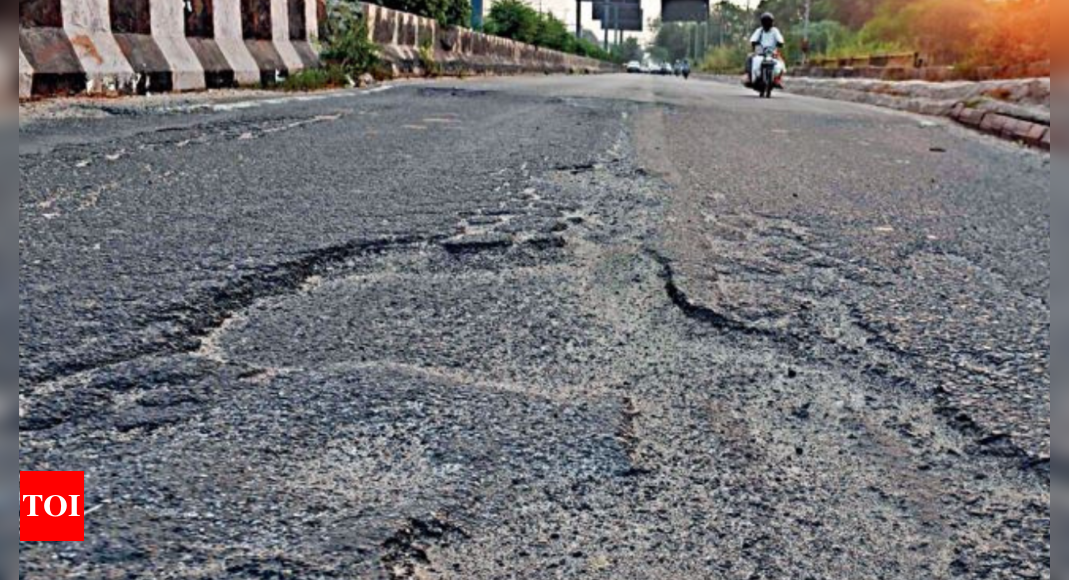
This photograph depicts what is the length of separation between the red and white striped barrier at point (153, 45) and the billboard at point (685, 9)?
46122 mm

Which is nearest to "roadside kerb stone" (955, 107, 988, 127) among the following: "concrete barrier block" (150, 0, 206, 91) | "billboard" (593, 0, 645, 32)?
"concrete barrier block" (150, 0, 206, 91)

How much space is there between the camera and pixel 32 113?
4555 millimetres

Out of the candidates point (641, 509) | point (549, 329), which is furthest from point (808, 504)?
point (549, 329)

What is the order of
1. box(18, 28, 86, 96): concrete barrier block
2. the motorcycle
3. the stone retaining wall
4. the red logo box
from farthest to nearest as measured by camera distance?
the motorcycle
the stone retaining wall
box(18, 28, 86, 96): concrete barrier block
the red logo box

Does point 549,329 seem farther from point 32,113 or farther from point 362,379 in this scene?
point 32,113

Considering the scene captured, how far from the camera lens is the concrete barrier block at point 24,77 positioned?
16.1 ft

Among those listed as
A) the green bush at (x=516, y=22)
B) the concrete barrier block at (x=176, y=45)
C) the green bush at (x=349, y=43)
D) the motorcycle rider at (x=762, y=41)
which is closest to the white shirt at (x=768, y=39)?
the motorcycle rider at (x=762, y=41)

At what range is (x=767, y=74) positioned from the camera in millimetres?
12281

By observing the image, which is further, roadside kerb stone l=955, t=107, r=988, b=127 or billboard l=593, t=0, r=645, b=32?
billboard l=593, t=0, r=645, b=32

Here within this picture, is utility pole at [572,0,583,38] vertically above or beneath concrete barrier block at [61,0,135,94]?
above

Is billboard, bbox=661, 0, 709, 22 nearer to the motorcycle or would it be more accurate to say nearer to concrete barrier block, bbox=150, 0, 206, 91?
the motorcycle

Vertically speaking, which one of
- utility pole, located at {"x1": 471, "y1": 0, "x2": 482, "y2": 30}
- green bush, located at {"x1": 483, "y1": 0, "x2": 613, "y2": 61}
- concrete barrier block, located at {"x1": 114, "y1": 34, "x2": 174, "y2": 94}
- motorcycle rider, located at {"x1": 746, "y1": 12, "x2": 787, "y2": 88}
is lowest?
concrete barrier block, located at {"x1": 114, "y1": 34, "x2": 174, "y2": 94}

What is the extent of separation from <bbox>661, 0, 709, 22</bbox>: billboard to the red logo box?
5344cm

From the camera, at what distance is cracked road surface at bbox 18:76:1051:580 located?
1.12m
